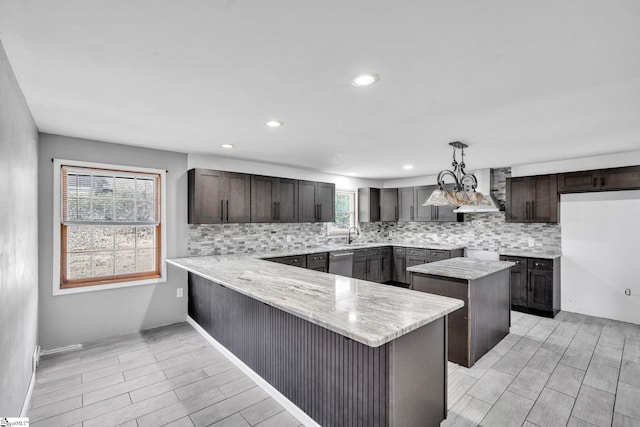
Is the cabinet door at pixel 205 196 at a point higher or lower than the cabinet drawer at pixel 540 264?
higher

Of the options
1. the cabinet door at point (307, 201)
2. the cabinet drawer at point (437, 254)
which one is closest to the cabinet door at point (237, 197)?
the cabinet door at point (307, 201)

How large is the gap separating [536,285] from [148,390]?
5.02m

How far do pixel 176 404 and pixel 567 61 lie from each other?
138 inches

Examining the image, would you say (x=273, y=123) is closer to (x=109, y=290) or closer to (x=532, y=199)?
(x=109, y=290)

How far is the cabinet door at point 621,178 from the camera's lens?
399cm

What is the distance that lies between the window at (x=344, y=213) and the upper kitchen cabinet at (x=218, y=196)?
2314mm

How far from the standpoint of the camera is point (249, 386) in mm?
2639

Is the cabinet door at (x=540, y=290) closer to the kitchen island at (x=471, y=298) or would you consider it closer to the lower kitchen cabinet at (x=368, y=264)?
the kitchen island at (x=471, y=298)

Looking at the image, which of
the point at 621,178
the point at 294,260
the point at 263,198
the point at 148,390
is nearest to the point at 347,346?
the point at 148,390

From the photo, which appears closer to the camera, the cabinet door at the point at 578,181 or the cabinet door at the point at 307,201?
the cabinet door at the point at 578,181

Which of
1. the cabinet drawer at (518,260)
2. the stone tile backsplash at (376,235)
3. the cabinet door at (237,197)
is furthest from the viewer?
the cabinet drawer at (518,260)

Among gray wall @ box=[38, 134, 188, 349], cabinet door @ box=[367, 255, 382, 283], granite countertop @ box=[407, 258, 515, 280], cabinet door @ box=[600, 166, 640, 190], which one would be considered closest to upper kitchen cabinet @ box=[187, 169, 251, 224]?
gray wall @ box=[38, 134, 188, 349]

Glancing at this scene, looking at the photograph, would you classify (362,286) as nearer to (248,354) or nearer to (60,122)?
(248,354)

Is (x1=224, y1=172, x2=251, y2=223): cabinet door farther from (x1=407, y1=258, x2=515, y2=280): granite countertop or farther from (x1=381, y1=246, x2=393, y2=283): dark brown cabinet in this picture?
(x1=381, y1=246, x2=393, y2=283): dark brown cabinet
